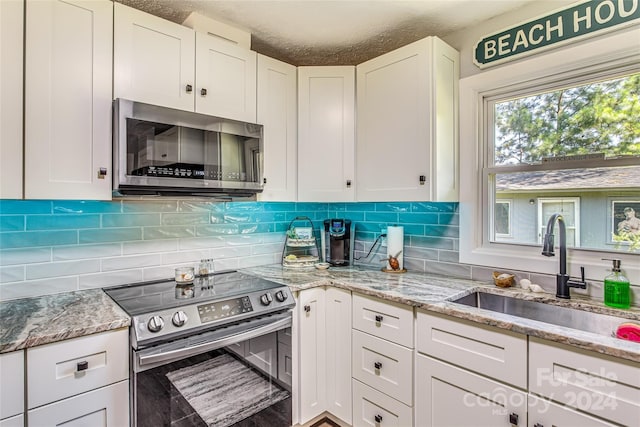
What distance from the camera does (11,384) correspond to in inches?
43.1

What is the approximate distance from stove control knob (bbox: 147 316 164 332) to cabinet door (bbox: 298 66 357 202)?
1.17 m

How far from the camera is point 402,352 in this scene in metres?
1.65

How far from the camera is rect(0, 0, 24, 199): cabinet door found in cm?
129

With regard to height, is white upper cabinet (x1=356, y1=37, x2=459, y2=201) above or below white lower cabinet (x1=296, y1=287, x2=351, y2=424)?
above

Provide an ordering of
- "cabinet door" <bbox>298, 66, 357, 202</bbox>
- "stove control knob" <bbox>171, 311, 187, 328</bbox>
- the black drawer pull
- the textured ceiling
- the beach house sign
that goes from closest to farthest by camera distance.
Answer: the black drawer pull
"stove control knob" <bbox>171, 311, 187, 328</bbox>
the beach house sign
the textured ceiling
"cabinet door" <bbox>298, 66, 357, 202</bbox>

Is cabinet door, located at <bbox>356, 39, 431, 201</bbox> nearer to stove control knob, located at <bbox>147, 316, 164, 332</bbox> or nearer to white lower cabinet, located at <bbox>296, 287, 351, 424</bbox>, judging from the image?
white lower cabinet, located at <bbox>296, 287, 351, 424</bbox>

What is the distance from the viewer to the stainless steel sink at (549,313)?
1423 millimetres

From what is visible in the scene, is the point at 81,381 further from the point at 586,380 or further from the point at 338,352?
the point at 586,380

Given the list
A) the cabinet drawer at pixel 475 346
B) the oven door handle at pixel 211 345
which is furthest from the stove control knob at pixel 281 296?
the cabinet drawer at pixel 475 346

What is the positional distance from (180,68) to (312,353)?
1.68 m

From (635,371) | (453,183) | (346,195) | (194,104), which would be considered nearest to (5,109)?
(194,104)

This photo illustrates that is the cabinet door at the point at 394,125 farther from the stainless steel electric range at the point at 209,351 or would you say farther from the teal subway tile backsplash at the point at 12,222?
the teal subway tile backsplash at the point at 12,222

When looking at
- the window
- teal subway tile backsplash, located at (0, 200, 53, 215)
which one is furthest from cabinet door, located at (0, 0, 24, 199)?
the window

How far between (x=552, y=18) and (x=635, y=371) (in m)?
1.58
